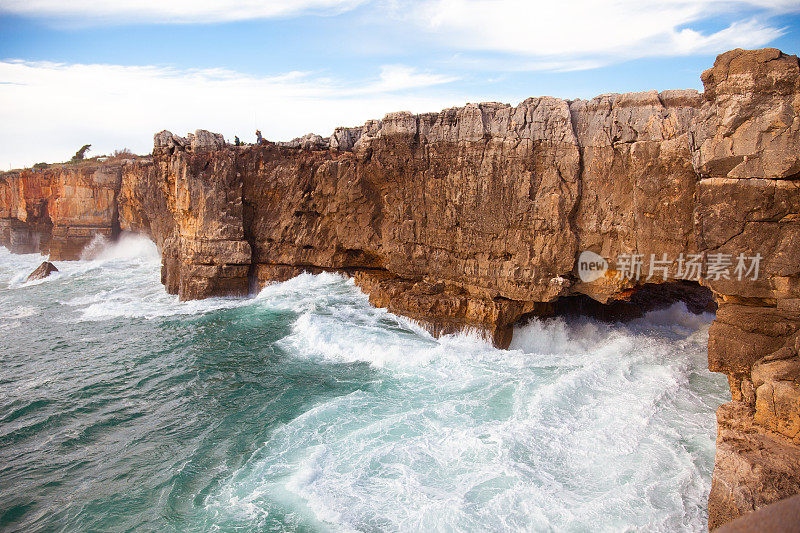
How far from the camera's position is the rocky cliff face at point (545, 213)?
684 centimetres

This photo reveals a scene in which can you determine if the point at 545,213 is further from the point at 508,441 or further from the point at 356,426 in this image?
the point at 356,426

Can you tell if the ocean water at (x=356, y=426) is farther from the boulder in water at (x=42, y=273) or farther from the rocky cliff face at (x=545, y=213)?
the boulder in water at (x=42, y=273)

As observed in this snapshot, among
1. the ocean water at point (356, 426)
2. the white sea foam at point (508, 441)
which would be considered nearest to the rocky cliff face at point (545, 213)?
the white sea foam at point (508, 441)

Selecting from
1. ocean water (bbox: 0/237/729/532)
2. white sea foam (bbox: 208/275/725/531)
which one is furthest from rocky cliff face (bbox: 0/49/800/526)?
ocean water (bbox: 0/237/729/532)

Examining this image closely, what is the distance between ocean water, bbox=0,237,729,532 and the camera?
23.7 feet

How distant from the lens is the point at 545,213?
41.7 feet

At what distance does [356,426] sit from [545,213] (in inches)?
290

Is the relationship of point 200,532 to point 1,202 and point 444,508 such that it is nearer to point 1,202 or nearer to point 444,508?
point 444,508

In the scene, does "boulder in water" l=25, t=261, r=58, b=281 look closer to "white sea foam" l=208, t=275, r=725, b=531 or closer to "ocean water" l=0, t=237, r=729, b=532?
"ocean water" l=0, t=237, r=729, b=532

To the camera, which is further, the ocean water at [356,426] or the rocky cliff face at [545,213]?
the ocean water at [356,426]

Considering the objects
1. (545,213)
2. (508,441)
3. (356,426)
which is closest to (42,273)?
(356,426)

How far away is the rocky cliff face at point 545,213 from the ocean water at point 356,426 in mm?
1412

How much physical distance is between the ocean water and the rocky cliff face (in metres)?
1.41

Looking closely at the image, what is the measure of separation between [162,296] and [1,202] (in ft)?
95.6
